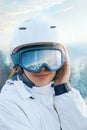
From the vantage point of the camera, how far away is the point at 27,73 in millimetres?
1635

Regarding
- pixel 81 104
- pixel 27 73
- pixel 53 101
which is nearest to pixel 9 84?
pixel 27 73

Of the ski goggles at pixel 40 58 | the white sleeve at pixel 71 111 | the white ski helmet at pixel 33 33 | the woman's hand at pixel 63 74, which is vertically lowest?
the white sleeve at pixel 71 111

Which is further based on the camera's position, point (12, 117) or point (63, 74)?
point (63, 74)

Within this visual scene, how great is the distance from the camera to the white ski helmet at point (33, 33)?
1.60 metres

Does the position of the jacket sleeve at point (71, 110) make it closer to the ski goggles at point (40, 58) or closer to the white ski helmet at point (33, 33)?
the ski goggles at point (40, 58)

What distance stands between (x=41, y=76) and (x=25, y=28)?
0.21m

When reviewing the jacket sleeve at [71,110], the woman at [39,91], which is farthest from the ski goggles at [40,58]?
the jacket sleeve at [71,110]

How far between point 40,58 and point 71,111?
259 mm

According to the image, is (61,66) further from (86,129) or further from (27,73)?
(86,129)

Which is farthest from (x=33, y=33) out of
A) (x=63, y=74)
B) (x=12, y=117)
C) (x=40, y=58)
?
(x=12, y=117)

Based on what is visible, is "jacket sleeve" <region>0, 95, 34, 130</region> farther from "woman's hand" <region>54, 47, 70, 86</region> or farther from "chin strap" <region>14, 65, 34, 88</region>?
"woman's hand" <region>54, 47, 70, 86</region>

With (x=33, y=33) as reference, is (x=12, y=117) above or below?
below

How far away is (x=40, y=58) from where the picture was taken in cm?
159

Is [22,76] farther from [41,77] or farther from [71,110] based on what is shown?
[71,110]
